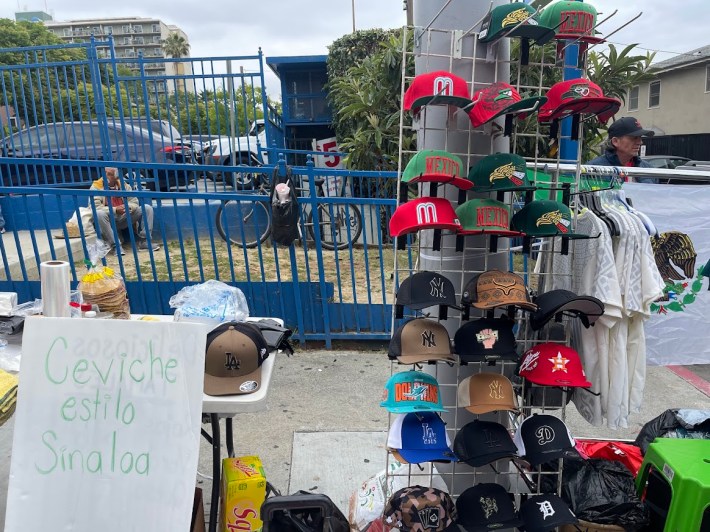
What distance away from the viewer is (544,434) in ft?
7.28

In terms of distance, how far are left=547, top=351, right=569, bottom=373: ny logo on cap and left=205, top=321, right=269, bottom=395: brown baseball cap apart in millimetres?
1166

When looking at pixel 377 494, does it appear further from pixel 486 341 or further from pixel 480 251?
pixel 480 251

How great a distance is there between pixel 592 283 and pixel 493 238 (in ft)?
1.78

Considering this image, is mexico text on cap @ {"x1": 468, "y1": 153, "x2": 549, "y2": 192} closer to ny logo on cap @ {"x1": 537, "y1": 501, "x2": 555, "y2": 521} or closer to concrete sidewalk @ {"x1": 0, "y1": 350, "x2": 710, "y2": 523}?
ny logo on cap @ {"x1": 537, "y1": 501, "x2": 555, "y2": 521}

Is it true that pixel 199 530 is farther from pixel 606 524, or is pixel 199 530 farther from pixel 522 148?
pixel 522 148

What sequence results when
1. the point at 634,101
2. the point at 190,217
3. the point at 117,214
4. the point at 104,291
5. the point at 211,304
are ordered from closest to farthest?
the point at 104,291
the point at 211,304
the point at 117,214
the point at 190,217
the point at 634,101

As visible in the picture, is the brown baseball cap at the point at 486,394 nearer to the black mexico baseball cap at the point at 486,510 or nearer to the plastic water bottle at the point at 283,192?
the black mexico baseball cap at the point at 486,510

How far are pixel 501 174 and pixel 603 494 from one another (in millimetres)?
1546

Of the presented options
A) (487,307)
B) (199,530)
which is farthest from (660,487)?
(199,530)

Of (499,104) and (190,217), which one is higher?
(499,104)

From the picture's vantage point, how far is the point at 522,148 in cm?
775

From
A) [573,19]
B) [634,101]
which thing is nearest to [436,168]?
[573,19]

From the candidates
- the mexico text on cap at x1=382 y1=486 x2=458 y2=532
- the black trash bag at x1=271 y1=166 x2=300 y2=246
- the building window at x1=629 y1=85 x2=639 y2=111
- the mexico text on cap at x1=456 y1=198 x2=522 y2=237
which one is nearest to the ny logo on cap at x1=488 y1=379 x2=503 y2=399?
the mexico text on cap at x1=382 y1=486 x2=458 y2=532

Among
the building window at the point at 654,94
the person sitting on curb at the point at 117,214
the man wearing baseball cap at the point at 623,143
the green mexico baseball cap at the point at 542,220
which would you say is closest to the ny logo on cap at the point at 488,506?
the green mexico baseball cap at the point at 542,220
